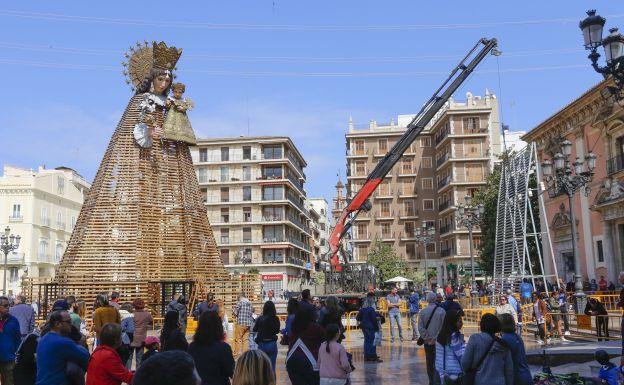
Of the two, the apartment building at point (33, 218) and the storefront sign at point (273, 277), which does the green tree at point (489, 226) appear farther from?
the apartment building at point (33, 218)

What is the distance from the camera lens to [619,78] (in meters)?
10.2

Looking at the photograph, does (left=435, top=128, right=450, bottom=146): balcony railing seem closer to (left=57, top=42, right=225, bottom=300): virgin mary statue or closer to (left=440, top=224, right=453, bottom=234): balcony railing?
(left=440, top=224, right=453, bottom=234): balcony railing

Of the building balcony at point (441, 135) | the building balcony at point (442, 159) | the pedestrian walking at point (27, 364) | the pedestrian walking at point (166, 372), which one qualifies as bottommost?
the pedestrian walking at point (27, 364)

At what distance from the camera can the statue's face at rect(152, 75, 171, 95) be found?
2189 centimetres

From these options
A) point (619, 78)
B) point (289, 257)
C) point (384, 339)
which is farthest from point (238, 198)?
point (619, 78)

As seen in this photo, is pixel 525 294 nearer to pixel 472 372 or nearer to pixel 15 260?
pixel 472 372

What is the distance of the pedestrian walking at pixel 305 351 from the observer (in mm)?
5793

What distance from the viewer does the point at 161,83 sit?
2195 cm

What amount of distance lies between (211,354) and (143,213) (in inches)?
649

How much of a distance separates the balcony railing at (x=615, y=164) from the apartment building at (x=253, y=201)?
123 feet

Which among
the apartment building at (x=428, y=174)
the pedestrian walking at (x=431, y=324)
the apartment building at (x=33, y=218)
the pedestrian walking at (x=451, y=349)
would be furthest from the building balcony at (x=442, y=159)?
the pedestrian walking at (x=451, y=349)

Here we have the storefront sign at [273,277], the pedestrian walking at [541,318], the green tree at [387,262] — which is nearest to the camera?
the pedestrian walking at [541,318]

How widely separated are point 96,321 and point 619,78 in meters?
9.18

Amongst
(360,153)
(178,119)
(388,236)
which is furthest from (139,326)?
(360,153)
